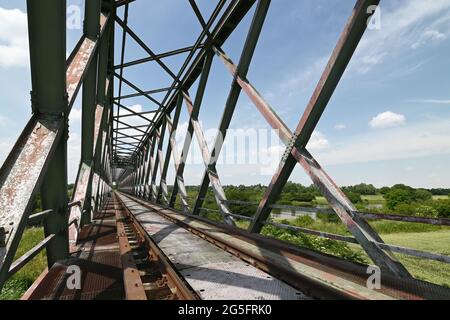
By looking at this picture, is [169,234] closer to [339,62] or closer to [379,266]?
[379,266]

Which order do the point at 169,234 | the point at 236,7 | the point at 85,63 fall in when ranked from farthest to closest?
the point at 236,7 → the point at 169,234 → the point at 85,63

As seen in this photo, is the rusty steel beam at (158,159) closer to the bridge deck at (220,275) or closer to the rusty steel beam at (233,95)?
the rusty steel beam at (233,95)

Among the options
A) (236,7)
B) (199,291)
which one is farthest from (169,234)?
(236,7)

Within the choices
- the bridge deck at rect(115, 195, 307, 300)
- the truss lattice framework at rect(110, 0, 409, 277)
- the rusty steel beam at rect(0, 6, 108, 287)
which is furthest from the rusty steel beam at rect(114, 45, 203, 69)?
the bridge deck at rect(115, 195, 307, 300)

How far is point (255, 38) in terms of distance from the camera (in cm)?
565

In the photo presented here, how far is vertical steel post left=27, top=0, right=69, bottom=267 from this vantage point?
216cm

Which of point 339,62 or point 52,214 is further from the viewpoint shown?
point 339,62

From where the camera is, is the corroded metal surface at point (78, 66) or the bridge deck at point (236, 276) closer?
the bridge deck at point (236, 276)

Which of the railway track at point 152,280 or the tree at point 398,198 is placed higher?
the railway track at point 152,280

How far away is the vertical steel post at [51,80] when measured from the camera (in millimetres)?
2156

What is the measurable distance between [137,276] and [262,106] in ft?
12.2

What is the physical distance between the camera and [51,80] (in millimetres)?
2406

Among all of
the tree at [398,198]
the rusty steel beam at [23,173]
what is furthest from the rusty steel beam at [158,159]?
the tree at [398,198]

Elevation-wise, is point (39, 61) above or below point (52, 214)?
above
